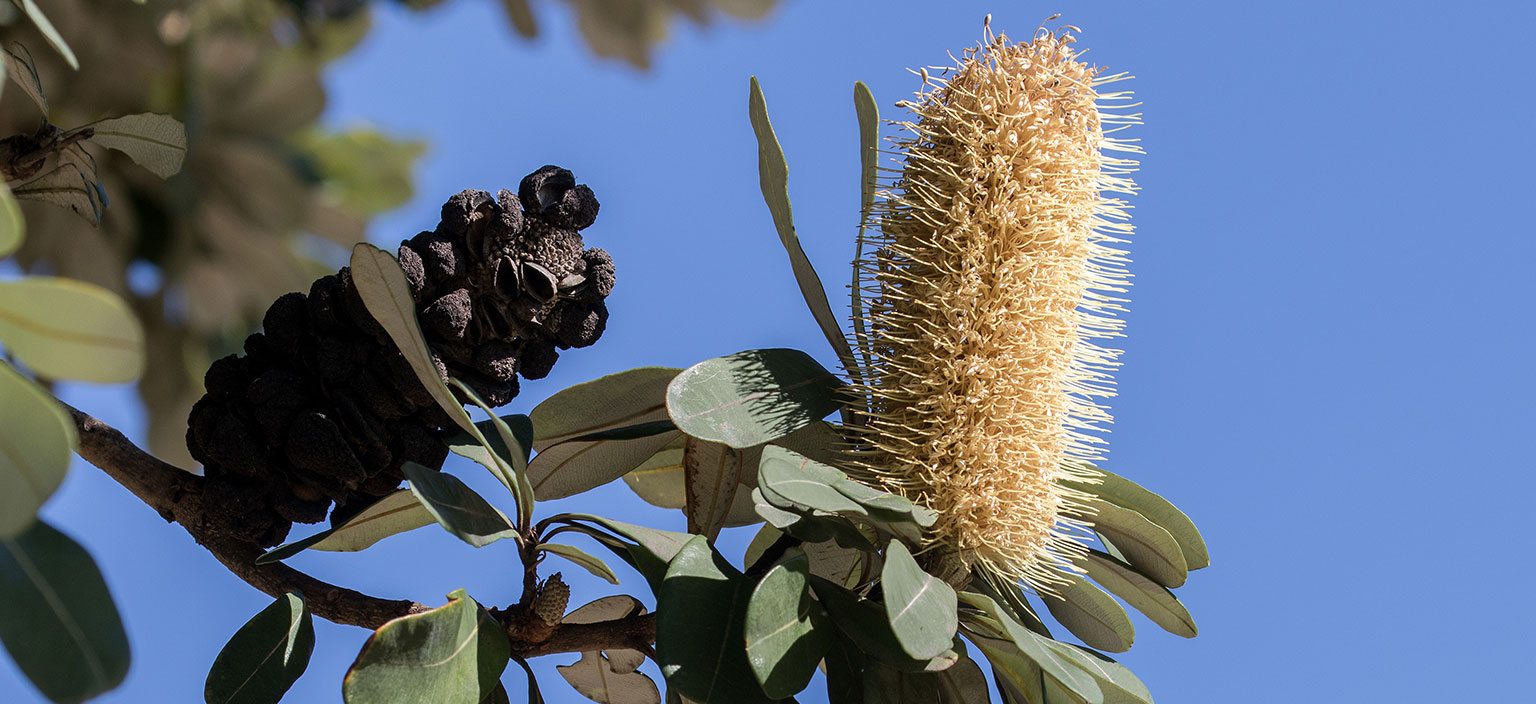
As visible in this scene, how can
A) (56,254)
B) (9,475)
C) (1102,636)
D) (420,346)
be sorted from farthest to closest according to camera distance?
(56,254)
(1102,636)
(420,346)
(9,475)

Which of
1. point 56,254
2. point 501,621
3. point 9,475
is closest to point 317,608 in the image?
point 501,621

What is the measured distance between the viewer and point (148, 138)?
0.48m

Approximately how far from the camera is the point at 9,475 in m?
0.25

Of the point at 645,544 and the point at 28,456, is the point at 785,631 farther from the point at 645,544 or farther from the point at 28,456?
the point at 28,456

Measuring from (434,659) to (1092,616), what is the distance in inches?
11.5

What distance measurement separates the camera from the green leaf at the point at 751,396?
15.7 inches

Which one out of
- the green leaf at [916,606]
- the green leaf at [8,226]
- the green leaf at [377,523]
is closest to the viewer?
the green leaf at [8,226]

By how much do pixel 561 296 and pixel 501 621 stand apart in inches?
5.3

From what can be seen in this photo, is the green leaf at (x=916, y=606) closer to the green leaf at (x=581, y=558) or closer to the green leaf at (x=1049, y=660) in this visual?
the green leaf at (x=1049, y=660)

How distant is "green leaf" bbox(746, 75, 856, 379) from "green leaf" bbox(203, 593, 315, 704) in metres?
0.24

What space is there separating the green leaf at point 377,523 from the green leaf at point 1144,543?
29cm

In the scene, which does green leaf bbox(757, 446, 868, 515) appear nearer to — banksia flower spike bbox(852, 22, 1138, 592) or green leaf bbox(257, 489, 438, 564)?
banksia flower spike bbox(852, 22, 1138, 592)

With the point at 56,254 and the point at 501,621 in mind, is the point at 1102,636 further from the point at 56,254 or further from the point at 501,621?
the point at 56,254

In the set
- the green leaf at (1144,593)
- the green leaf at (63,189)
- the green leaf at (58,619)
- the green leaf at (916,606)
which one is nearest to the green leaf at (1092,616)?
the green leaf at (1144,593)
